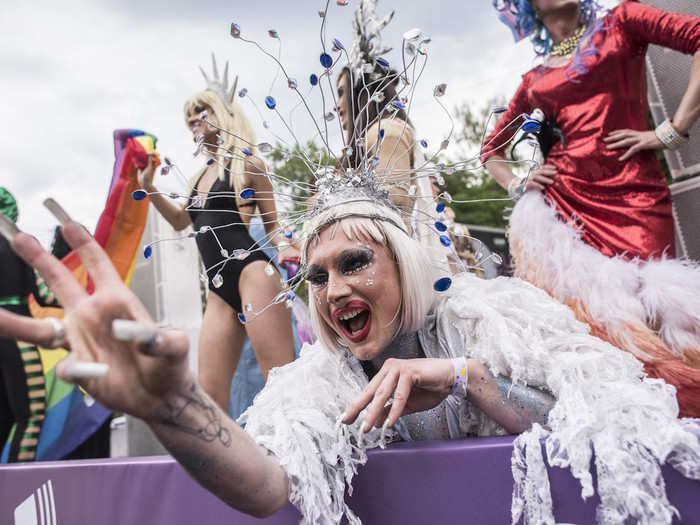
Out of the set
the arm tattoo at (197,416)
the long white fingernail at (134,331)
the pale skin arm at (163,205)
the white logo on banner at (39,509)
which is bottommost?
the white logo on banner at (39,509)

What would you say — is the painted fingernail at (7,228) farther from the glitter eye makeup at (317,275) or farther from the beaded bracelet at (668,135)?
the beaded bracelet at (668,135)

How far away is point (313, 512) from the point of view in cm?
111

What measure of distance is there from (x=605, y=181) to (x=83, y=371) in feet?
6.58

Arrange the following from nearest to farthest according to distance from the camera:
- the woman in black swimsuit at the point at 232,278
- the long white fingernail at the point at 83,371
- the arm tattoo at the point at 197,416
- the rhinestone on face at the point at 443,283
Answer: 1. the long white fingernail at the point at 83,371
2. the arm tattoo at the point at 197,416
3. the rhinestone on face at the point at 443,283
4. the woman in black swimsuit at the point at 232,278

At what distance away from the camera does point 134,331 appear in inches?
28.3

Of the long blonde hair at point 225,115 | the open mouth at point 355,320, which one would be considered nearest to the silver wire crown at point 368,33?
the long blonde hair at point 225,115

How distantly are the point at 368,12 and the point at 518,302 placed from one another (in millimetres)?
1556

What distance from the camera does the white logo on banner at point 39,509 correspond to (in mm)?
1557

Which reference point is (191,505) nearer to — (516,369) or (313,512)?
(313,512)

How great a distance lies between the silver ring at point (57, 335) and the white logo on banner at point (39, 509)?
107 cm

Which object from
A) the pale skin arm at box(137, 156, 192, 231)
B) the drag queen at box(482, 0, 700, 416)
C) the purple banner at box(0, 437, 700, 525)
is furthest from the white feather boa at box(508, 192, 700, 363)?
the pale skin arm at box(137, 156, 192, 231)

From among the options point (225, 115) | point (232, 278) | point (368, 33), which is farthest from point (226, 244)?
point (368, 33)

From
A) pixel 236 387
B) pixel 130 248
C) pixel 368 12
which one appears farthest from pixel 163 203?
pixel 368 12

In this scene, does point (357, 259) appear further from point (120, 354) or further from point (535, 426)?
point (120, 354)
